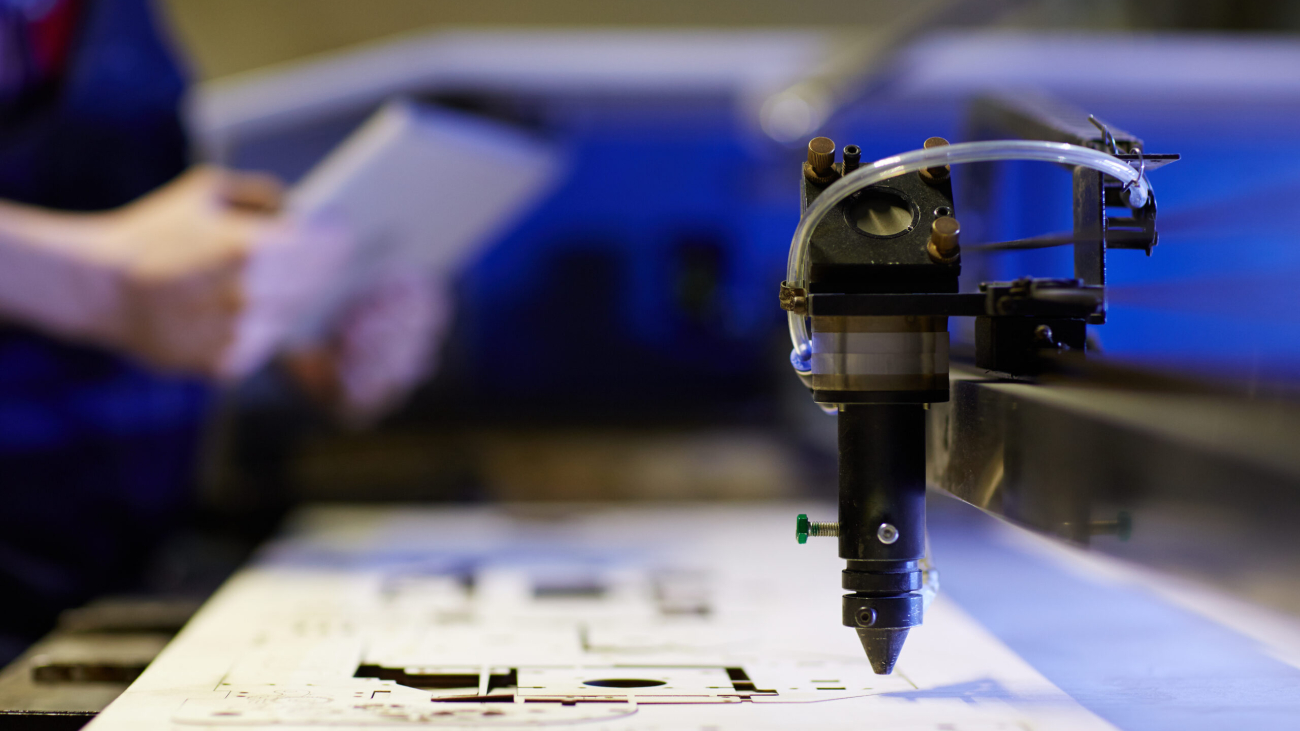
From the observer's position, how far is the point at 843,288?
39cm

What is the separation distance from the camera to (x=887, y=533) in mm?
417

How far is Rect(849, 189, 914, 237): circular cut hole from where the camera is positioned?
15.5 inches

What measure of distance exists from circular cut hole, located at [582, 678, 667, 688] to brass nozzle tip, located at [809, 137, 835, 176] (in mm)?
285

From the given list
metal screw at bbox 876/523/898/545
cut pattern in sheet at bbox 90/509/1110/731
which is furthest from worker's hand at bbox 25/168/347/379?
metal screw at bbox 876/523/898/545

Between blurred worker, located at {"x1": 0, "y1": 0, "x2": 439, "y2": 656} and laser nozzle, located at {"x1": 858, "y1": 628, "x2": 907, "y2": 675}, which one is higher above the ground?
blurred worker, located at {"x1": 0, "y1": 0, "x2": 439, "y2": 656}

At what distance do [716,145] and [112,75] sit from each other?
2.96ft

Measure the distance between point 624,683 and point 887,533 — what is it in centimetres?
18

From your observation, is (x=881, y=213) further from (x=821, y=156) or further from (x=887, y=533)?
(x=887, y=533)

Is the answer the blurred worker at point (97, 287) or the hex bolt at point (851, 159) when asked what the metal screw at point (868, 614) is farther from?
the blurred worker at point (97, 287)

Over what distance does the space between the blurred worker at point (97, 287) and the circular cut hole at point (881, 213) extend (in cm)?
66

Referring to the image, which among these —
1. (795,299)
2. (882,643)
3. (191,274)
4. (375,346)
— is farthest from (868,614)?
(375,346)

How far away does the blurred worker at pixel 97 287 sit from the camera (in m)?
0.85

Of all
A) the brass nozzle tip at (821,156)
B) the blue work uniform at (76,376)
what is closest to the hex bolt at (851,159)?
the brass nozzle tip at (821,156)

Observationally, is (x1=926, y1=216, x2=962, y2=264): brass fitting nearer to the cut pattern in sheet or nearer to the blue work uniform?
the cut pattern in sheet
